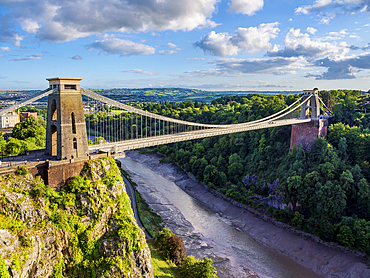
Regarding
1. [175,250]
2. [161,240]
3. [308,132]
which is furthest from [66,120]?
[308,132]

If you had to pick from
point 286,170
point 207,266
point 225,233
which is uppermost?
point 286,170

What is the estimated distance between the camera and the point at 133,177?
4297cm

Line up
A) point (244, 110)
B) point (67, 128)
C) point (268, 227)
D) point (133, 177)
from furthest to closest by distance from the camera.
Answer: point (244, 110) → point (133, 177) → point (268, 227) → point (67, 128)

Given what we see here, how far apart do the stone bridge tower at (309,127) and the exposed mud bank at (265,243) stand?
11.8 m

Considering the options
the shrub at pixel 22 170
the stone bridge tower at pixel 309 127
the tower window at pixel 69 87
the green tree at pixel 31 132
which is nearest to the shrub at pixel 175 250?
the shrub at pixel 22 170

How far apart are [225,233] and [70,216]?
1787cm

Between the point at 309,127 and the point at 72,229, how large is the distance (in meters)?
30.8

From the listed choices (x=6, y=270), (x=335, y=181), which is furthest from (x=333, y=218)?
(x=6, y=270)

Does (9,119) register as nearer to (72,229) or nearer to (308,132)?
(72,229)

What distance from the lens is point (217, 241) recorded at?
26734 mm

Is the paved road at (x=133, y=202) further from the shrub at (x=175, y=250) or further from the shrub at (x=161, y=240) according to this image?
the shrub at (x=175, y=250)

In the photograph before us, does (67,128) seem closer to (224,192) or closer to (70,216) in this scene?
(70,216)

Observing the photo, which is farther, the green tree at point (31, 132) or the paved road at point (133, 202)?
the green tree at point (31, 132)

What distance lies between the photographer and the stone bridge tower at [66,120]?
1742cm
